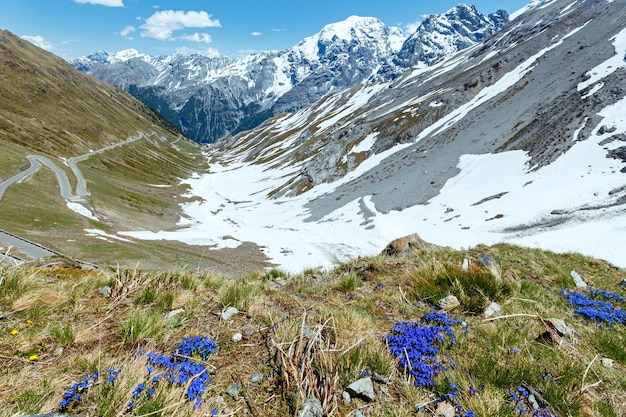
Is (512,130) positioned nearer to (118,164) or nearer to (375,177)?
(375,177)

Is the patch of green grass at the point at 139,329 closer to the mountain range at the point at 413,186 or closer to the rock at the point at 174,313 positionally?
the rock at the point at 174,313

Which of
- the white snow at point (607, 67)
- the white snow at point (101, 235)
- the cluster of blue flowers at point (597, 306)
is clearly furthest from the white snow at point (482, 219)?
the white snow at point (607, 67)

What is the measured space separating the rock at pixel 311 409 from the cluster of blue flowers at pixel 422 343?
127cm

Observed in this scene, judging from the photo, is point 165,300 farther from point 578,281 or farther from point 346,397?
point 578,281

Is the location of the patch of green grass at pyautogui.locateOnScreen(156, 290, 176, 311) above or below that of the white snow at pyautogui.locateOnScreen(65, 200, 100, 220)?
below

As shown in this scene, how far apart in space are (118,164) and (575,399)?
161282mm

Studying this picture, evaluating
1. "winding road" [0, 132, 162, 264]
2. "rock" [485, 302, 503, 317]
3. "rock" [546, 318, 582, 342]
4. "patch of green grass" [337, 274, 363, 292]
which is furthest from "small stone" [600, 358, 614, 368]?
"winding road" [0, 132, 162, 264]

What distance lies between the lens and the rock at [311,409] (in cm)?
328

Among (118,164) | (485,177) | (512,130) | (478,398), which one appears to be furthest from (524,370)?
(118,164)

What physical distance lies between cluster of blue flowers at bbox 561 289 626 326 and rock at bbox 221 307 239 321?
262 inches

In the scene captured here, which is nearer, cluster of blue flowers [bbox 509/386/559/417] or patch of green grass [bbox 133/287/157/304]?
cluster of blue flowers [bbox 509/386/559/417]

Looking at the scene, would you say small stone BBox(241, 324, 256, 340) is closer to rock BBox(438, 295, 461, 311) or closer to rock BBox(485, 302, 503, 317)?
rock BBox(438, 295, 461, 311)

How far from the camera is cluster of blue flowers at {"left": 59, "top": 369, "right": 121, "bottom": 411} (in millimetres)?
2999

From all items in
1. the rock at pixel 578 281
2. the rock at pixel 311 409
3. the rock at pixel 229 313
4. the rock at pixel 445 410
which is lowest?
the rock at pixel 578 281
